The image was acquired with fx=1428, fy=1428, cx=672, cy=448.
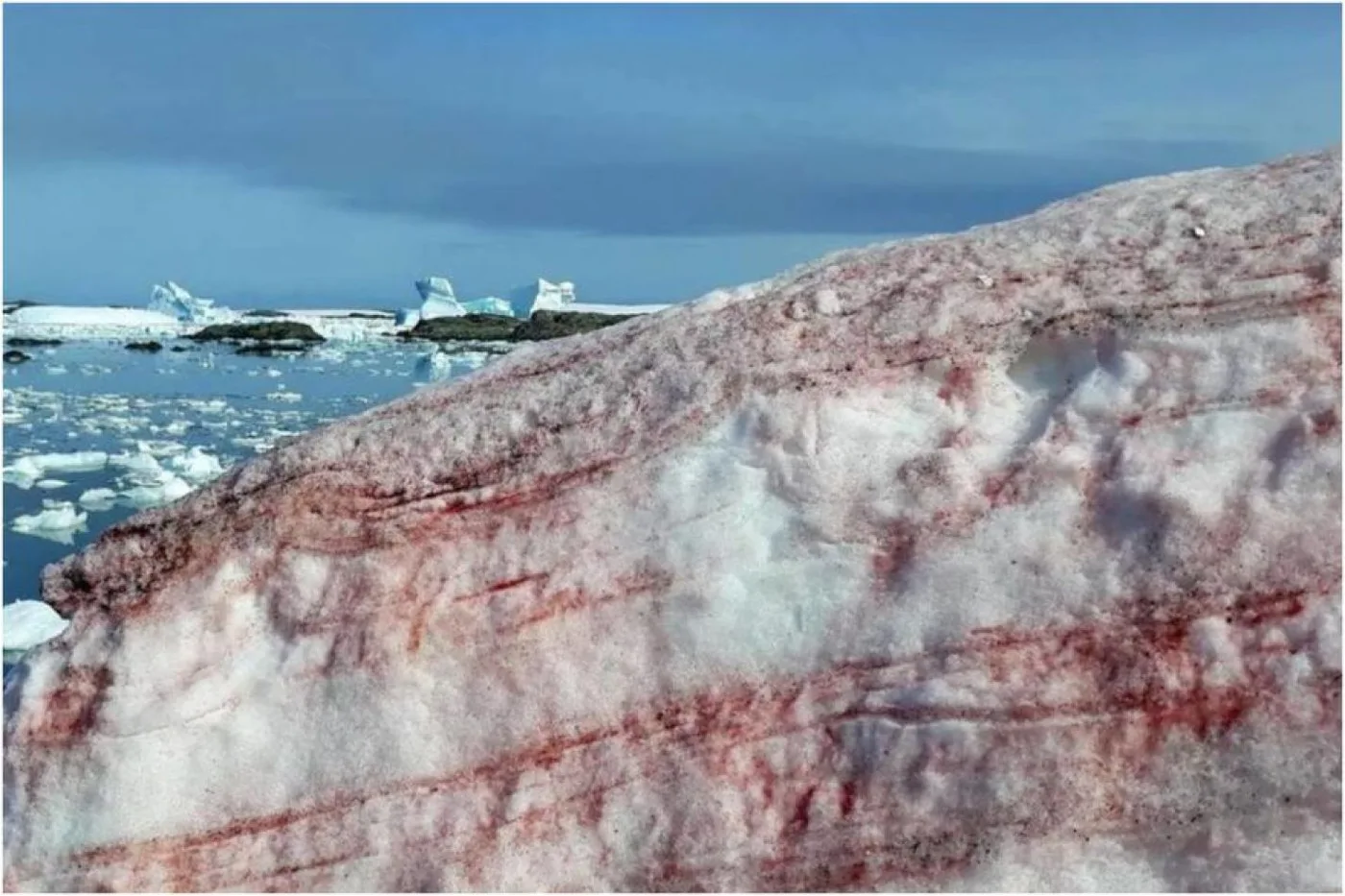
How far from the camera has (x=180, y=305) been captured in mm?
48750

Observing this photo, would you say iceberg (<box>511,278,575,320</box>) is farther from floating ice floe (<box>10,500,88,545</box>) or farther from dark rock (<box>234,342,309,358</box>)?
floating ice floe (<box>10,500,88,545</box>)

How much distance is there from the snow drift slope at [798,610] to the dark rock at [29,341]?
136ft

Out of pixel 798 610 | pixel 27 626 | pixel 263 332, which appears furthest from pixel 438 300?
pixel 798 610

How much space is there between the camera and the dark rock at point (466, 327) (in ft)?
132

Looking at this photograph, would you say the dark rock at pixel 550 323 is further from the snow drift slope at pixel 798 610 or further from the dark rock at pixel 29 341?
the snow drift slope at pixel 798 610

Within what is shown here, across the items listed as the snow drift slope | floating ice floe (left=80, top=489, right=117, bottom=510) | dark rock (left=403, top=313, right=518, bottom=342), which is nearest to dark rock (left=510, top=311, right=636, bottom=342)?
dark rock (left=403, top=313, right=518, bottom=342)

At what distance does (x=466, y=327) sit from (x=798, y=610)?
3792cm

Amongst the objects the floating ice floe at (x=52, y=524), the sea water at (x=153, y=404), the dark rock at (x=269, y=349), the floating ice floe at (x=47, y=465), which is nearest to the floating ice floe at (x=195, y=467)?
the sea water at (x=153, y=404)

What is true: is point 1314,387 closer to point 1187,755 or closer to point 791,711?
point 1187,755

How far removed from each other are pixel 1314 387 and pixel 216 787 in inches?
111

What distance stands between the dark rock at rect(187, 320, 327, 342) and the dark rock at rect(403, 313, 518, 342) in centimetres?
395

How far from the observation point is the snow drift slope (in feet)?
10.5

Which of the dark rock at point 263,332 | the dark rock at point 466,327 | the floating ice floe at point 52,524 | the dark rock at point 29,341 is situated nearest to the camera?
the floating ice floe at point 52,524

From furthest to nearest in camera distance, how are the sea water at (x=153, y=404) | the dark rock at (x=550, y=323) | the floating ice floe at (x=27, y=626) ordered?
the dark rock at (x=550, y=323)
the sea water at (x=153, y=404)
the floating ice floe at (x=27, y=626)
